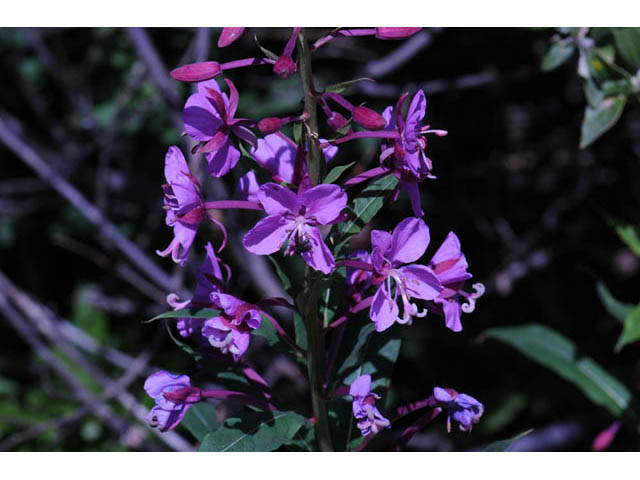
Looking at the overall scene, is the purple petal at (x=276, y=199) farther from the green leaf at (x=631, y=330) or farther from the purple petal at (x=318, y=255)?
the green leaf at (x=631, y=330)

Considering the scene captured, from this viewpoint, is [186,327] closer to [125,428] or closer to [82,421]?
[125,428]

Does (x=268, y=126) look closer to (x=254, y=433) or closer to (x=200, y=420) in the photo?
(x=254, y=433)

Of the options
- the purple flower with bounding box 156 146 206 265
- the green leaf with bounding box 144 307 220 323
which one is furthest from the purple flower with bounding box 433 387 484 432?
the purple flower with bounding box 156 146 206 265

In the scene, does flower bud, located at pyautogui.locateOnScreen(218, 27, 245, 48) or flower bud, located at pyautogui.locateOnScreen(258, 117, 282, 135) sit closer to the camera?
flower bud, located at pyautogui.locateOnScreen(258, 117, 282, 135)

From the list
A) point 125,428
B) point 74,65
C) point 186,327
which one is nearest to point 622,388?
point 186,327

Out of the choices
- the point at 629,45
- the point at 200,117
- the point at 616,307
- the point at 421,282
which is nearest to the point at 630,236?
the point at 616,307

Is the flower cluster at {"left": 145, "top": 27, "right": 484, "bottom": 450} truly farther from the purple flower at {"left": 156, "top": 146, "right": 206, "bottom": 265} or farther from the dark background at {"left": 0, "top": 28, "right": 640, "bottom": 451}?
the dark background at {"left": 0, "top": 28, "right": 640, "bottom": 451}
